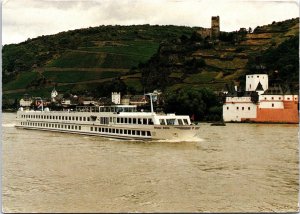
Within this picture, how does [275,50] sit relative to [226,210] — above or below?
above

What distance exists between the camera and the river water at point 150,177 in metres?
7.34

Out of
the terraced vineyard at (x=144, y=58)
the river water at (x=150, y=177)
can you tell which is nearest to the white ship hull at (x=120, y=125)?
the river water at (x=150, y=177)

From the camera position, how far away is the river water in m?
7.34

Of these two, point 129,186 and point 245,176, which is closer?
point 129,186

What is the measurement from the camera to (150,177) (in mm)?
9188

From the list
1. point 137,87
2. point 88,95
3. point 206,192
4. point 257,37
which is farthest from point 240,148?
point 257,37

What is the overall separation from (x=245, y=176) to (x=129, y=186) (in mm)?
2171

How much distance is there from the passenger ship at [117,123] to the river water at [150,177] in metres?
0.34

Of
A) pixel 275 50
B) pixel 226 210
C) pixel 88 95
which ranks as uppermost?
pixel 275 50

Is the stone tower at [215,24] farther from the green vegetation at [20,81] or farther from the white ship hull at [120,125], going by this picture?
the green vegetation at [20,81]

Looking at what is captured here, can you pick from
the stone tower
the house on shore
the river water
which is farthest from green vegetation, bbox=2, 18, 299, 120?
the river water

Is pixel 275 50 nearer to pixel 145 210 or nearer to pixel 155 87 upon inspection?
pixel 155 87

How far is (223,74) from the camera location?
3522 centimetres

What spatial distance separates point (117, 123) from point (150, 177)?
21.0ft
